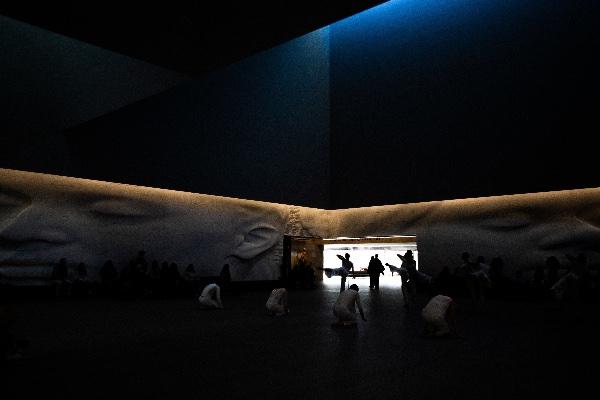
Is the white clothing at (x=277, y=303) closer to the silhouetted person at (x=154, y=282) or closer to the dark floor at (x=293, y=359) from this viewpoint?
the dark floor at (x=293, y=359)

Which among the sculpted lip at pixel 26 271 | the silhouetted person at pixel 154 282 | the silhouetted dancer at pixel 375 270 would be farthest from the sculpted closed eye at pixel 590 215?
the sculpted lip at pixel 26 271

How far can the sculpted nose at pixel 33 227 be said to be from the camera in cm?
1139

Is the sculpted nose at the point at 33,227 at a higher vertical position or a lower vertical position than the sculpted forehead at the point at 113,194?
lower

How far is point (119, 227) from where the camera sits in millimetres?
13594

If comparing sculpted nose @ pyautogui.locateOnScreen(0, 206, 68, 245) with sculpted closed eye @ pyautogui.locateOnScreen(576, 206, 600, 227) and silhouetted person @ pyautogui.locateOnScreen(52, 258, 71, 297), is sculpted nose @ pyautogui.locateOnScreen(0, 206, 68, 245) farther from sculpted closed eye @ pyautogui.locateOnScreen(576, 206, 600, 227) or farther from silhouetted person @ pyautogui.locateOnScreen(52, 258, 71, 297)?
sculpted closed eye @ pyautogui.locateOnScreen(576, 206, 600, 227)

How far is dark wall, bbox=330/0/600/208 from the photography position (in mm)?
13305

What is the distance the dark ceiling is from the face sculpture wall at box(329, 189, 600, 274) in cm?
860

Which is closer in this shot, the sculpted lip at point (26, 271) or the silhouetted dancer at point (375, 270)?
the sculpted lip at point (26, 271)

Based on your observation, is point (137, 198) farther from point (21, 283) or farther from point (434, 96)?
point (434, 96)

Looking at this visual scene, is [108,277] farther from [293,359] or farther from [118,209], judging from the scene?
[293,359]

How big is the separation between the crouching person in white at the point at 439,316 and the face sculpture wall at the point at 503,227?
10265 millimetres

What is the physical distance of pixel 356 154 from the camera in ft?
59.1

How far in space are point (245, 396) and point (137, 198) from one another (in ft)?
39.8

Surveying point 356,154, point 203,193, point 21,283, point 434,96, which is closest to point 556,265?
point 434,96
